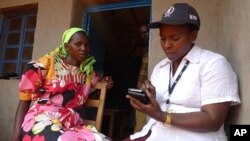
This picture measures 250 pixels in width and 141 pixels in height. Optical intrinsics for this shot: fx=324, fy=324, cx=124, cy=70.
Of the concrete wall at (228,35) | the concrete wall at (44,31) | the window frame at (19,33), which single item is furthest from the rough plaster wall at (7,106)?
the concrete wall at (228,35)

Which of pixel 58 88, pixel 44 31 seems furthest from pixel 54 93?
pixel 44 31

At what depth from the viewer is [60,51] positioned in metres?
2.90

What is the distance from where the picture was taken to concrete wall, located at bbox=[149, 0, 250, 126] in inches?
75.0

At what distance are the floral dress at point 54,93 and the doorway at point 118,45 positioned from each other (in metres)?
1.17

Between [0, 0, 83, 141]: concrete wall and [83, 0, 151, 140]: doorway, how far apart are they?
0.73 ft

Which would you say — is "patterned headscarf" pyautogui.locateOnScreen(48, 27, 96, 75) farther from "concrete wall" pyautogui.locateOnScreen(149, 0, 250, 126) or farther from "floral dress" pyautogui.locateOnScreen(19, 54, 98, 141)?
"concrete wall" pyautogui.locateOnScreen(149, 0, 250, 126)

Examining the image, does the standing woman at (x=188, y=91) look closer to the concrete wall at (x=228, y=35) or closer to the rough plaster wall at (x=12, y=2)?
the concrete wall at (x=228, y=35)

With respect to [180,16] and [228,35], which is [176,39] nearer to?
[180,16]

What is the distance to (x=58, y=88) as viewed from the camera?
2.76 metres

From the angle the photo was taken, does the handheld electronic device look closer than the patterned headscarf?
Result: Yes

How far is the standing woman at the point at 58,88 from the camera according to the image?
270cm

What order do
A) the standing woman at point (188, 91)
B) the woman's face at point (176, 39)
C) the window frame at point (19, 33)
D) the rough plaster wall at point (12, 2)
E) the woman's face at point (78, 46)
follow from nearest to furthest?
the standing woman at point (188, 91) → the woman's face at point (176, 39) → the woman's face at point (78, 46) → the rough plaster wall at point (12, 2) → the window frame at point (19, 33)

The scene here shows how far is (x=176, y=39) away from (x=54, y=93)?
1.26 meters

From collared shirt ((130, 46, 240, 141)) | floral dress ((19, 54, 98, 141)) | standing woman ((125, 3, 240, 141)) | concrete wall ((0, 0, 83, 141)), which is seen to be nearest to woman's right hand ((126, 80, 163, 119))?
standing woman ((125, 3, 240, 141))
